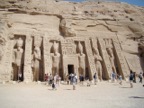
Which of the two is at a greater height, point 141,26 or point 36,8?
point 36,8

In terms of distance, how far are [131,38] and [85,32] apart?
19.8ft

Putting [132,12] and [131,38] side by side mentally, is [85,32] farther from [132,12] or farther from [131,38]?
[132,12]

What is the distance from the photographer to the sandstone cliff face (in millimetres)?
20078

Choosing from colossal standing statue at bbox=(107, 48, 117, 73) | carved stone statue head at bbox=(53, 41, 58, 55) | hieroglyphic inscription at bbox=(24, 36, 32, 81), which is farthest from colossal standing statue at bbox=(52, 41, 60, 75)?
colossal standing statue at bbox=(107, 48, 117, 73)

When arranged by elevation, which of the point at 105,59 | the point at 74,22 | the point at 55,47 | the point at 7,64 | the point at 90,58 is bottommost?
the point at 7,64

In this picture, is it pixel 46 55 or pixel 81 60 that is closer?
pixel 46 55

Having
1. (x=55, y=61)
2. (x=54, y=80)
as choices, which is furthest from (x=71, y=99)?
(x=55, y=61)

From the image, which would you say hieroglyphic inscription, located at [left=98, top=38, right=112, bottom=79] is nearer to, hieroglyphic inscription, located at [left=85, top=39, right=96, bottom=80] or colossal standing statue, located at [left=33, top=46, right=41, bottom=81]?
hieroglyphic inscription, located at [left=85, top=39, right=96, bottom=80]

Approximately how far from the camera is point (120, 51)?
21969 mm

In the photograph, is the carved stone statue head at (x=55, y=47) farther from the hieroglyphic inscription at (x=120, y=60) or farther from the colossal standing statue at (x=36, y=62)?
the hieroglyphic inscription at (x=120, y=60)

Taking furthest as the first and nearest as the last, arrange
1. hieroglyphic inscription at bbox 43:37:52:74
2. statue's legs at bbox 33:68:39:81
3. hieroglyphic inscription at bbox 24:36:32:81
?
statue's legs at bbox 33:68:39:81 → hieroglyphic inscription at bbox 43:37:52:74 → hieroglyphic inscription at bbox 24:36:32:81

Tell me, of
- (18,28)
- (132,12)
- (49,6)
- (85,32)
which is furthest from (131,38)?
(18,28)

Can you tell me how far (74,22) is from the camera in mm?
22234

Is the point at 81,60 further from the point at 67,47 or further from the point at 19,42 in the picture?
the point at 19,42
